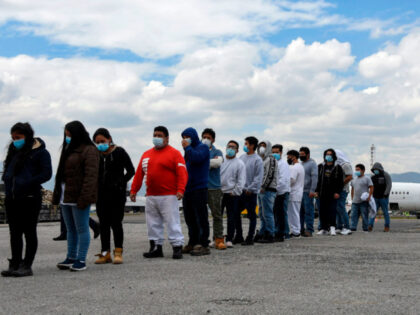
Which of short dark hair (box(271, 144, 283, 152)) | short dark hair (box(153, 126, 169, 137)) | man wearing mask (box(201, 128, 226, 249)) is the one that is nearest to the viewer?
Result: short dark hair (box(153, 126, 169, 137))

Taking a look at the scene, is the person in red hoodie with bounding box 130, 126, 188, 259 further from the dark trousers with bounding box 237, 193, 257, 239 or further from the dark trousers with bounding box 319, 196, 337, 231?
the dark trousers with bounding box 319, 196, 337, 231

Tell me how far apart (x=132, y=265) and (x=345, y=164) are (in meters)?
8.00

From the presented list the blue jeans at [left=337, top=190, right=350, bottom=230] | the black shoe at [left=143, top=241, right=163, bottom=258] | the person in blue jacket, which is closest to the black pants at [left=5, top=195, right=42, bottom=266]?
the black shoe at [left=143, top=241, right=163, bottom=258]

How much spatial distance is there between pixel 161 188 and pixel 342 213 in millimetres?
7700

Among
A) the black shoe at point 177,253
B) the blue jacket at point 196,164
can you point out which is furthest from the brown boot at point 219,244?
the black shoe at point 177,253

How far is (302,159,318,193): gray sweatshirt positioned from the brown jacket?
763cm

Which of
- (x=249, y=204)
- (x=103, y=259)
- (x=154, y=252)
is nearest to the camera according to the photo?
(x=103, y=259)

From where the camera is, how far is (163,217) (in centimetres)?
910

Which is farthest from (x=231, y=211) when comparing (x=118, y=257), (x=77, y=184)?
(x=77, y=184)

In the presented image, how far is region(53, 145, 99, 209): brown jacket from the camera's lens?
24.7 feet

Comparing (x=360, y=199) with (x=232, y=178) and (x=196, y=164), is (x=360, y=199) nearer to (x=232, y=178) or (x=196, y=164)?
(x=232, y=178)

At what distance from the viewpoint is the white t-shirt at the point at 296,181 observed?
13898 millimetres

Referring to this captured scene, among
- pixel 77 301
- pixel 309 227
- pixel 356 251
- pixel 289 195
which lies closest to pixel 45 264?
pixel 77 301

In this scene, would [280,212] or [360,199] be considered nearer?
[280,212]
